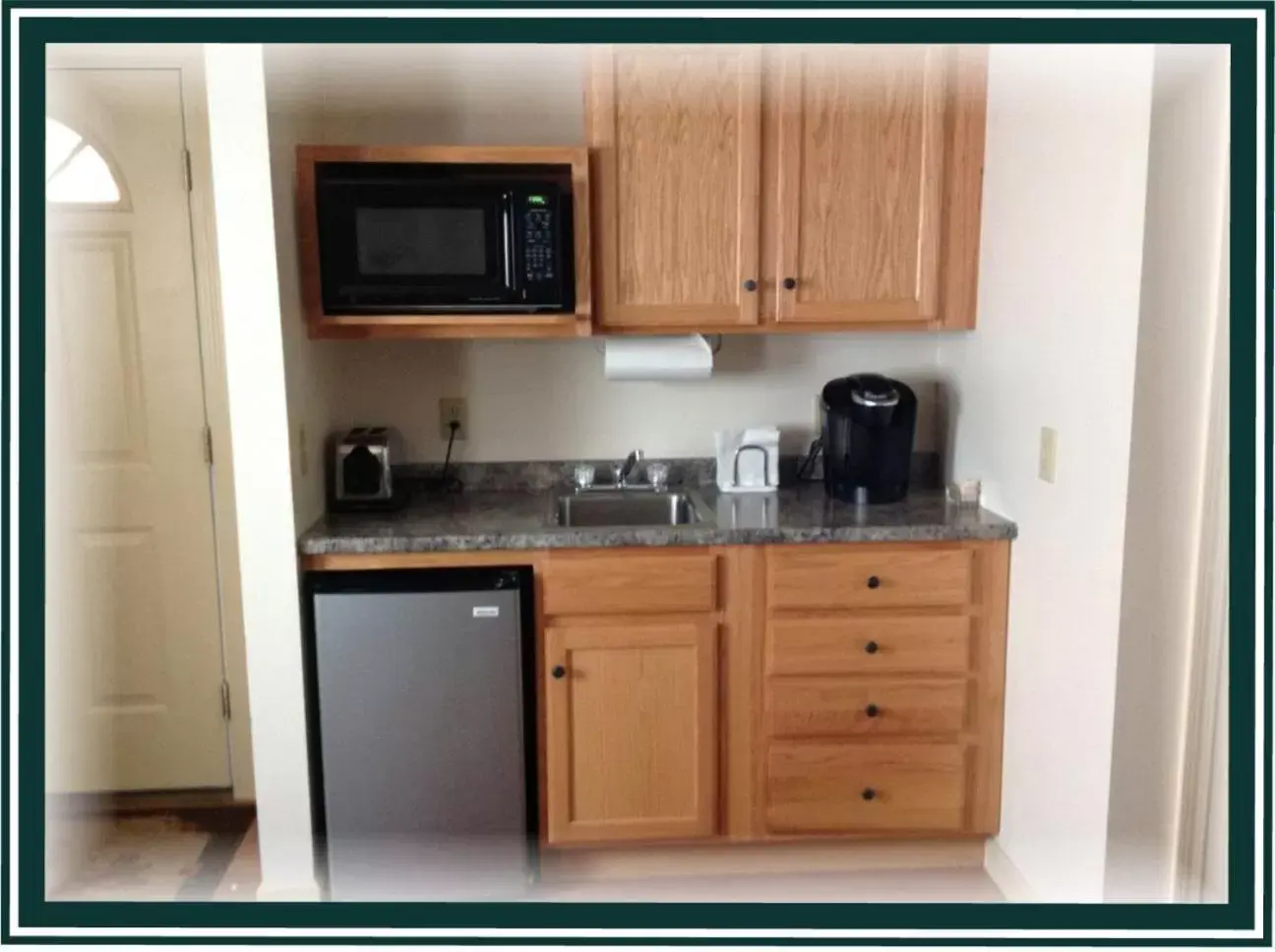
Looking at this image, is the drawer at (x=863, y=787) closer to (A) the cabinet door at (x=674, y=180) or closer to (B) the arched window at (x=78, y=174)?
(A) the cabinet door at (x=674, y=180)

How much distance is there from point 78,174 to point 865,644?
6.89 ft

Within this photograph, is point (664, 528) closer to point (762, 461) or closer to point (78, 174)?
point (762, 461)

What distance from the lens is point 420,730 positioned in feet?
6.54

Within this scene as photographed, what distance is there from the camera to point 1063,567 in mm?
1818

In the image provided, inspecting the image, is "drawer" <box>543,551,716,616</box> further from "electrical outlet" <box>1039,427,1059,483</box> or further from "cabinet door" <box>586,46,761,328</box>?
"electrical outlet" <box>1039,427,1059,483</box>

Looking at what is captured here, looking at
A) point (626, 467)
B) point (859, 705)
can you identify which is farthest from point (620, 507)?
point (859, 705)

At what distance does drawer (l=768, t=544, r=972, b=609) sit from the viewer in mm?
2025

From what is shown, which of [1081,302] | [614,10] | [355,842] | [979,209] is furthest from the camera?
[979,209]

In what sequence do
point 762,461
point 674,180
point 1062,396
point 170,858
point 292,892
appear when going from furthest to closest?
point 762,461
point 170,858
point 674,180
point 292,892
point 1062,396

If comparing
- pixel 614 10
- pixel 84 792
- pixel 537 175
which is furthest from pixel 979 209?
pixel 84 792

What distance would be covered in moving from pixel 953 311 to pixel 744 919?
5.20 ft

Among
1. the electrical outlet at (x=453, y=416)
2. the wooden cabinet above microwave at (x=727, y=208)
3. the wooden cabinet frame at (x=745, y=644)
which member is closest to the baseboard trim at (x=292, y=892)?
the wooden cabinet frame at (x=745, y=644)

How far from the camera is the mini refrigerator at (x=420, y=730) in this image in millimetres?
1965

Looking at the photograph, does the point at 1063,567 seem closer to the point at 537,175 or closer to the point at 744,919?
the point at 744,919
